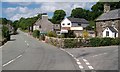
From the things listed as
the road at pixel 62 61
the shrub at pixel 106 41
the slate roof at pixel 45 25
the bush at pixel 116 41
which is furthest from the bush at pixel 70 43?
the slate roof at pixel 45 25

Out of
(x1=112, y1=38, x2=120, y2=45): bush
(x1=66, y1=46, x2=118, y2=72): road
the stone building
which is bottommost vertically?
(x1=112, y1=38, x2=120, y2=45): bush

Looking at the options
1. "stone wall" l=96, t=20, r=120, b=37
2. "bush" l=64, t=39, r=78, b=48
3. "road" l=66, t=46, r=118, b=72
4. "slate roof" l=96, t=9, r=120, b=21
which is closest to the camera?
"road" l=66, t=46, r=118, b=72

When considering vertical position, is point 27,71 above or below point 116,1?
below

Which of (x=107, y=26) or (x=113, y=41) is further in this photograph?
(x=107, y=26)

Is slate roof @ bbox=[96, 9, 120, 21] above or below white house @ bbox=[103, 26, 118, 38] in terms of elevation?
above

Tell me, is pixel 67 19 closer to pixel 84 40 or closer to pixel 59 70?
pixel 84 40

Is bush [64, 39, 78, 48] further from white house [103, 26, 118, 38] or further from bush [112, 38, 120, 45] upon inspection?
white house [103, 26, 118, 38]

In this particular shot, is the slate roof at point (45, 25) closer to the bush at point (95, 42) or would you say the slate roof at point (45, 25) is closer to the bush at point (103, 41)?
the bush at point (103, 41)

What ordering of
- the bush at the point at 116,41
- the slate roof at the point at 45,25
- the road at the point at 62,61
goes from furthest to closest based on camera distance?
the slate roof at the point at 45,25
the bush at the point at 116,41
the road at the point at 62,61

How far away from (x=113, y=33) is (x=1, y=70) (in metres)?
43.8

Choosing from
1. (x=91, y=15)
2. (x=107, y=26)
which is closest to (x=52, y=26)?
(x=91, y=15)

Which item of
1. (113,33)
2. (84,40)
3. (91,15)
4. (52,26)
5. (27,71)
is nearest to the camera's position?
(27,71)

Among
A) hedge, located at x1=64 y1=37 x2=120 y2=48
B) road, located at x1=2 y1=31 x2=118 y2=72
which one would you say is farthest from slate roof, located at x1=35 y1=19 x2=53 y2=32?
road, located at x1=2 y1=31 x2=118 y2=72

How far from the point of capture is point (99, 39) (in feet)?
126
